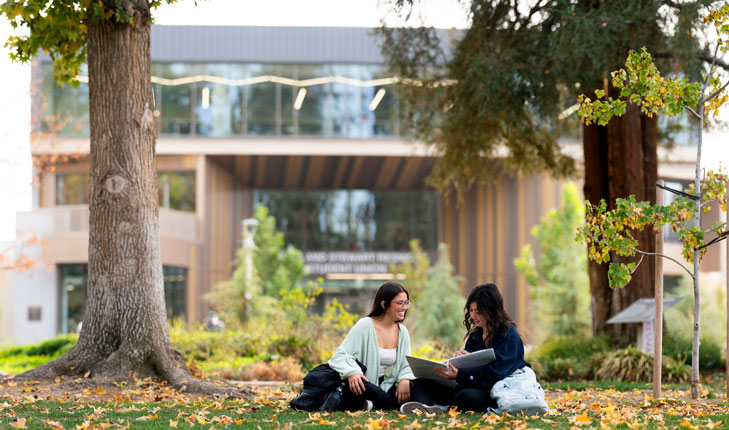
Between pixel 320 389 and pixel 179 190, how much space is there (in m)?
30.4

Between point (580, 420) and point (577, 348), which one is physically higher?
point (580, 420)

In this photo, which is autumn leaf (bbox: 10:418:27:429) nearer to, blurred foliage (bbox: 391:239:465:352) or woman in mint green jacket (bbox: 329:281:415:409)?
woman in mint green jacket (bbox: 329:281:415:409)

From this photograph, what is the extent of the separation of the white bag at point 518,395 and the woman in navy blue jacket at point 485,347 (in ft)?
0.23

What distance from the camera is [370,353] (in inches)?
293

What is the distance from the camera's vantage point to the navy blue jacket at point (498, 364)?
7.00 meters

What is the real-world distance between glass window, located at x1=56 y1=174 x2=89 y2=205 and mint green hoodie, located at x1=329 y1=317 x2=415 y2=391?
101 ft

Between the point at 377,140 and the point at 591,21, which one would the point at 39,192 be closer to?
the point at 377,140

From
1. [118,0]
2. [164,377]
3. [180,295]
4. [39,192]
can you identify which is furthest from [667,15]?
[39,192]

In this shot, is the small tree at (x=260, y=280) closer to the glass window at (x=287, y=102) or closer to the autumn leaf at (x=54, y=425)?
the glass window at (x=287, y=102)

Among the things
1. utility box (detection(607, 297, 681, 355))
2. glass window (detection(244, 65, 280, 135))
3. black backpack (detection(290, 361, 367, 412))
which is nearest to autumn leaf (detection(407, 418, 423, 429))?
black backpack (detection(290, 361, 367, 412))

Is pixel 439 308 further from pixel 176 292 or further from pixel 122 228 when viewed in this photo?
pixel 122 228

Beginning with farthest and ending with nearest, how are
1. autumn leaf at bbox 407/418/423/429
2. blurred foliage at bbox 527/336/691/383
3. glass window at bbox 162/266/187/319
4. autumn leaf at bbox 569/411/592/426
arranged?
glass window at bbox 162/266/187/319, blurred foliage at bbox 527/336/691/383, autumn leaf at bbox 569/411/592/426, autumn leaf at bbox 407/418/423/429

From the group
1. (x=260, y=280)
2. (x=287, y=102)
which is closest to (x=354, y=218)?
(x=287, y=102)

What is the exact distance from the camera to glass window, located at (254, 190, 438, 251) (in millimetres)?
40875
